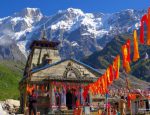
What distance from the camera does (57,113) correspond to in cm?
5778

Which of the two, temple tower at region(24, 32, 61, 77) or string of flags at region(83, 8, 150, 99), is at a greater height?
temple tower at region(24, 32, 61, 77)

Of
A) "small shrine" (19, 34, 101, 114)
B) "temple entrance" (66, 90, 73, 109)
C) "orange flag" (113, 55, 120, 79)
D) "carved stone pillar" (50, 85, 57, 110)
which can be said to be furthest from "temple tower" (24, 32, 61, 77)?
"orange flag" (113, 55, 120, 79)

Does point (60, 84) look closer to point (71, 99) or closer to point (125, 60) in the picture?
point (71, 99)

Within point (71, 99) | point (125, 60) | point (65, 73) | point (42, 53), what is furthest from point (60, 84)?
point (125, 60)

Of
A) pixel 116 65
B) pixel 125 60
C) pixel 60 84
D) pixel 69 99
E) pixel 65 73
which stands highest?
pixel 65 73

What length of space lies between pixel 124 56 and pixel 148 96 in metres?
11.8

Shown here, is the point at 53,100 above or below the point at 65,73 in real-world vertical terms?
below

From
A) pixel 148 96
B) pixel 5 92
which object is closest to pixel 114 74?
pixel 148 96

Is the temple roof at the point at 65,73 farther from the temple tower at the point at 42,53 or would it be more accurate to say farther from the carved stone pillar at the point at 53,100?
the temple tower at the point at 42,53

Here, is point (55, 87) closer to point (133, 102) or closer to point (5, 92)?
point (133, 102)

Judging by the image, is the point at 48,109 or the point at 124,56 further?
the point at 48,109

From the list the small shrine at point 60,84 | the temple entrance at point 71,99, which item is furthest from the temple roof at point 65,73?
the temple entrance at point 71,99

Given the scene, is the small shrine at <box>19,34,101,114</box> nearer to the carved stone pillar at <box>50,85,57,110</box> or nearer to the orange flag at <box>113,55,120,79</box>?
the carved stone pillar at <box>50,85,57,110</box>

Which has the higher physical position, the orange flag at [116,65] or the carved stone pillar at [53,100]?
the orange flag at [116,65]
